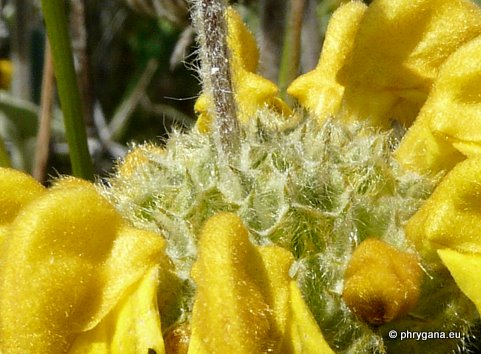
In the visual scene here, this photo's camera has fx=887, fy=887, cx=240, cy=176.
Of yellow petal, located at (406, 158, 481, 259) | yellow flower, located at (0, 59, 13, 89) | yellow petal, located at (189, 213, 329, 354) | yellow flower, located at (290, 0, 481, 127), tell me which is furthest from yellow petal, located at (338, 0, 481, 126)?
yellow flower, located at (0, 59, 13, 89)

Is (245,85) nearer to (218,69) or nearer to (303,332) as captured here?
(218,69)

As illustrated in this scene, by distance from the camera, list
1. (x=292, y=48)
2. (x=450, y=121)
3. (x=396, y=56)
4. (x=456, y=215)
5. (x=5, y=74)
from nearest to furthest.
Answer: (x=456, y=215) < (x=450, y=121) < (x=396, y=56) < (x=292, y=48) < (x=5, y=74)

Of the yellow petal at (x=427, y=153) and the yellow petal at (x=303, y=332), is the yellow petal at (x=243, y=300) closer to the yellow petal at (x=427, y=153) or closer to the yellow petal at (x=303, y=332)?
the yellow petal at (x=303, y=332)

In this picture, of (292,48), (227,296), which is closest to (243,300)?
(227,296)

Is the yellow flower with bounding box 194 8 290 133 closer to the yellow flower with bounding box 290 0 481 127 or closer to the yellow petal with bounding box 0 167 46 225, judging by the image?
the yellow flower with bounding box 290 0 481 127

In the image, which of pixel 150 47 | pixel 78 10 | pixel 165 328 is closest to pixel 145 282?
pixel 165 328

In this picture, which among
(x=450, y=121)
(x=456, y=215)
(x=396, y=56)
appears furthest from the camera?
(x=396, y=56)

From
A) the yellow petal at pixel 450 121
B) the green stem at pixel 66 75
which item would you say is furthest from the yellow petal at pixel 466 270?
the green stem at pixel 66 75
